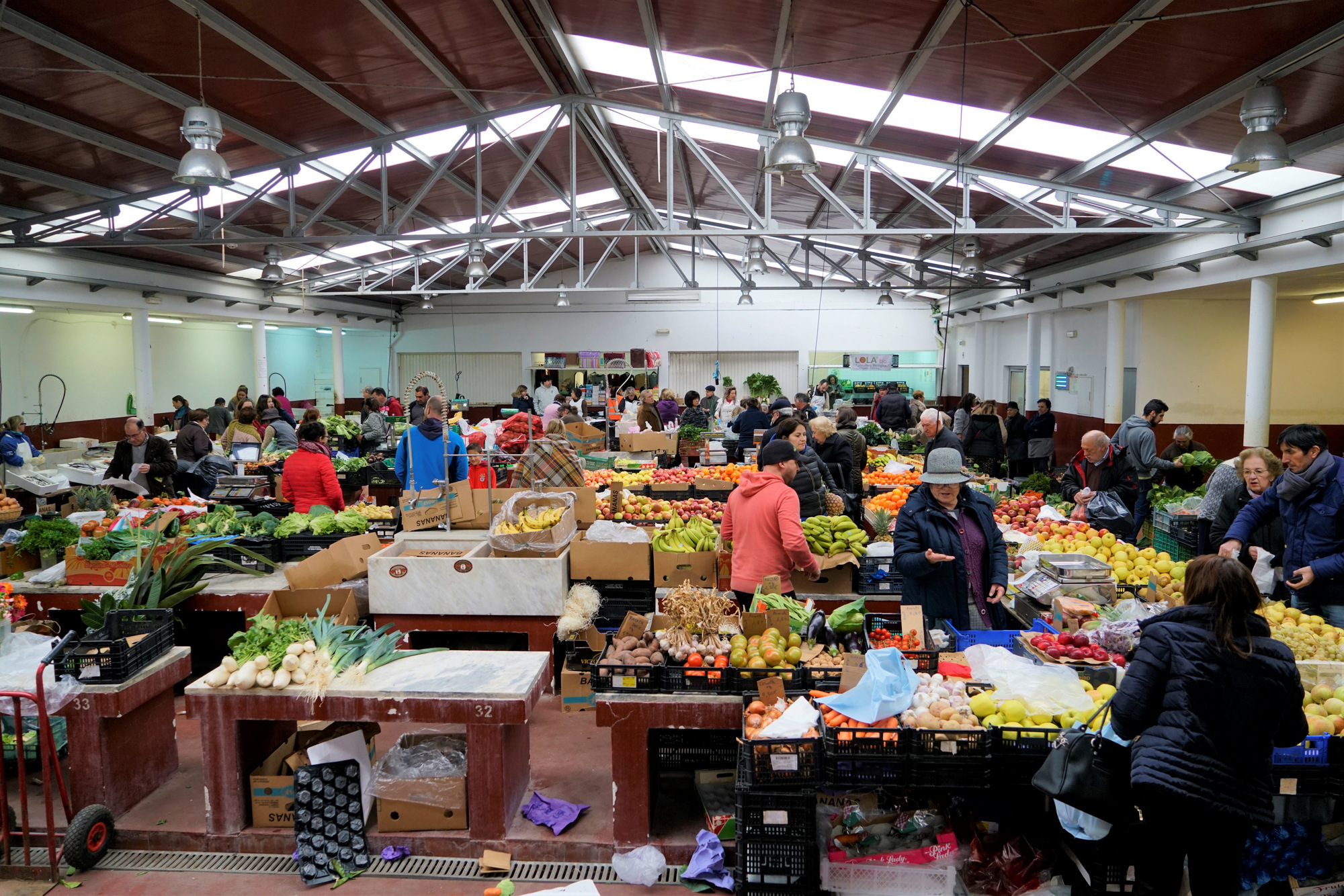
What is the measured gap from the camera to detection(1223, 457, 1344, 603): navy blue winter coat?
4.33 m

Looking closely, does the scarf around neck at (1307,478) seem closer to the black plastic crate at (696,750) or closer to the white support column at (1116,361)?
the black plastic crate at (696,750)

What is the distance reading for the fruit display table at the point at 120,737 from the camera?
368 centimetres

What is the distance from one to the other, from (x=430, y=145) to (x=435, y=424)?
4.34m

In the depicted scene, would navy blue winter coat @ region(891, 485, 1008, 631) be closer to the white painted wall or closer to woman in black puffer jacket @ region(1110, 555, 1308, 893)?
woman in black puffer jacket @ region(1110, 555, 1308, 893)

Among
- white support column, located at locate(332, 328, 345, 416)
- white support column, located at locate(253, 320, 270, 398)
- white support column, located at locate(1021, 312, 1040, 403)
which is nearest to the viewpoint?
white support column, located at locate(1021, 312, 1040, 403)

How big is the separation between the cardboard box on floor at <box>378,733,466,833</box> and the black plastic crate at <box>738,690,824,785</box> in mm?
1321

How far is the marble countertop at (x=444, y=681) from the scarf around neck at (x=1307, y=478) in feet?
13.1

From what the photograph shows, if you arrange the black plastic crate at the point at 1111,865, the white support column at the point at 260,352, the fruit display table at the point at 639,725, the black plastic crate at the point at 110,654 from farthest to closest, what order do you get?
the white support column at the point at 260,352, the black plastic crate at the point at 110,654, the fruit display table at the point at 639,725, the black plastic crate at the point at 1111,865

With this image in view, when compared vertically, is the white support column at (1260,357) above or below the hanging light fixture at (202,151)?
below

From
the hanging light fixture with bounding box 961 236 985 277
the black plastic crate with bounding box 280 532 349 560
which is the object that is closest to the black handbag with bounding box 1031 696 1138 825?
the black plastic crate with bounding box 280 532 349 560

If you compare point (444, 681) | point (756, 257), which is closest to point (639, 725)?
point (444, 681)

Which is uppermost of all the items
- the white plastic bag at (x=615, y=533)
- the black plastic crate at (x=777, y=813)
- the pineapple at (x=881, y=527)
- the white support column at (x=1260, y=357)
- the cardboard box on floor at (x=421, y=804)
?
the white support column at (x=1260, y=357)

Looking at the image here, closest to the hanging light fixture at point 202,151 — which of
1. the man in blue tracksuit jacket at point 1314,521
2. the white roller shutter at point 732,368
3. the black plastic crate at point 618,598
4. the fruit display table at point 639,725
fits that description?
the black plastic crate at point 618,598

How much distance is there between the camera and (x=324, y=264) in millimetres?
16438
